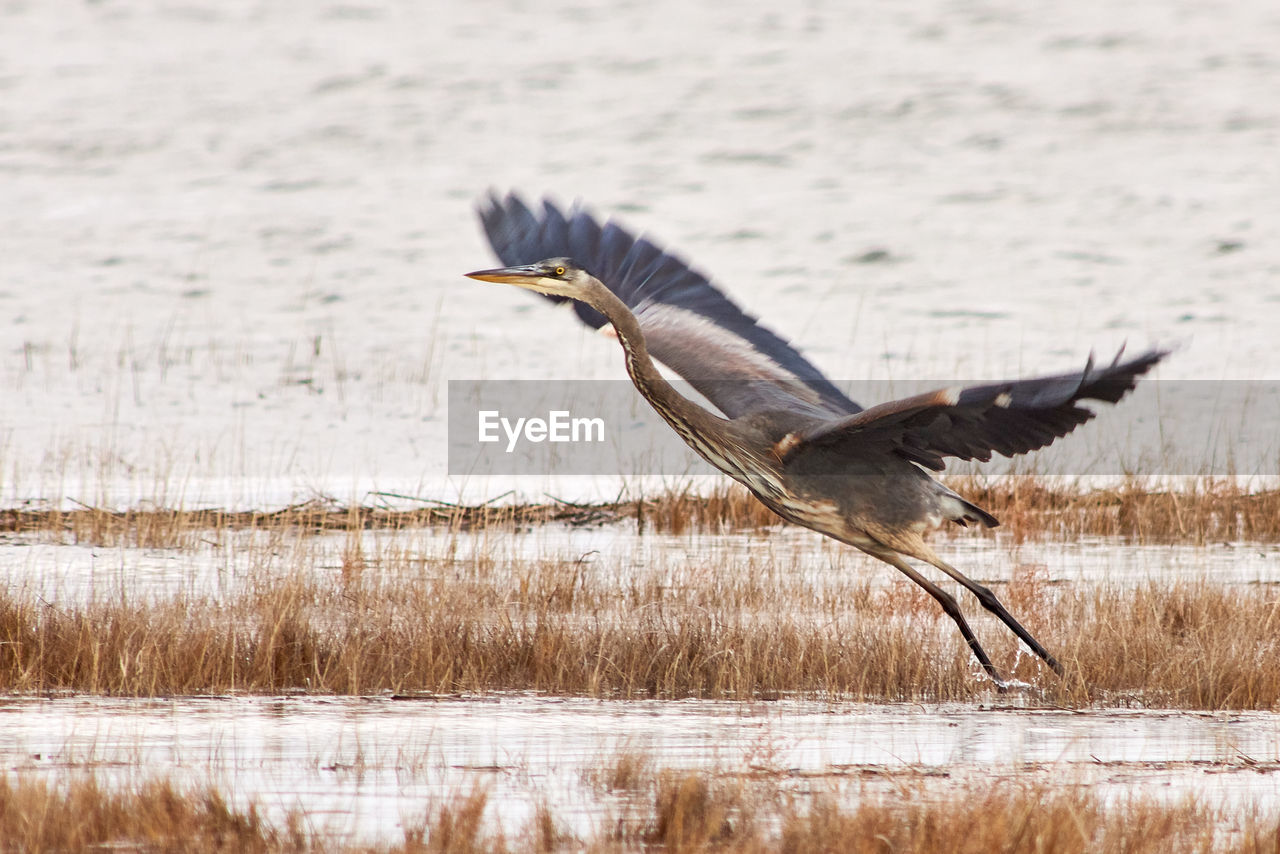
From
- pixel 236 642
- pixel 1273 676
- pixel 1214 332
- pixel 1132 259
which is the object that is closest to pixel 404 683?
pixel 236 642

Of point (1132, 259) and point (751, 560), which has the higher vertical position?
point (1132, 259)

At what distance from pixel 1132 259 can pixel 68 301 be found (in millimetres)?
18461

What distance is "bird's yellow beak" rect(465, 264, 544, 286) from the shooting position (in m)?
5.79

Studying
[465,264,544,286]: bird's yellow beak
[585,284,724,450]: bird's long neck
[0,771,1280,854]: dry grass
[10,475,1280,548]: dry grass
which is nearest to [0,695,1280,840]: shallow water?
[0,771,1280,854]: dry grass

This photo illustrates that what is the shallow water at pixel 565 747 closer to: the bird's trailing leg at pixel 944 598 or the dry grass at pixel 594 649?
the dry grass at pixel 594 649

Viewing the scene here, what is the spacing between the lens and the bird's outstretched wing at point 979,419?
477cm

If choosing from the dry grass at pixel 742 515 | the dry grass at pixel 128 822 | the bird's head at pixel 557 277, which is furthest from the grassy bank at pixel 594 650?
the dry grass at pixel 742 515

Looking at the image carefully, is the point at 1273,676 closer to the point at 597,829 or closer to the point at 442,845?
the point at 597,829

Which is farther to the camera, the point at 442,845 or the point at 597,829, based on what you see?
the point at 597,829

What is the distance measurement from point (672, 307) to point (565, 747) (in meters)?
2.88

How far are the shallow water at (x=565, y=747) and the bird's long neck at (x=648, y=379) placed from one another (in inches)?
42.9

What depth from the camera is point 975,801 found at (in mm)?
3840

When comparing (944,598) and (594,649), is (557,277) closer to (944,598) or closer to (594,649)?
(594,649)

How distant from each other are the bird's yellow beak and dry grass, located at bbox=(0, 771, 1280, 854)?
93.6 inches
